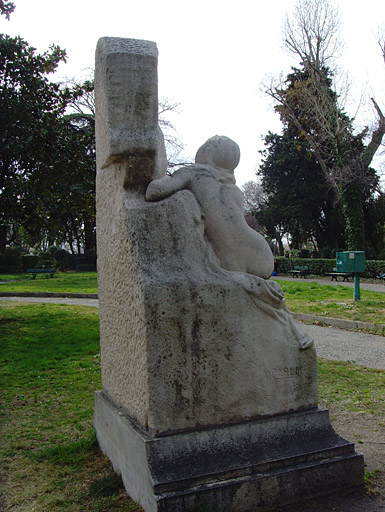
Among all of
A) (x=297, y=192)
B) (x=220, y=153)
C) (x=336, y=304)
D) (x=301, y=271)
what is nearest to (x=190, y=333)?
(x=220, y=153)

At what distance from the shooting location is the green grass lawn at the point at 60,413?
3057 millimetres

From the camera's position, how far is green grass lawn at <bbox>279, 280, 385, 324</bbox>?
10.6 m

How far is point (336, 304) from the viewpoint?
12086 mm

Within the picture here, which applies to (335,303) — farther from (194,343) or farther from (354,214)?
(354,214)

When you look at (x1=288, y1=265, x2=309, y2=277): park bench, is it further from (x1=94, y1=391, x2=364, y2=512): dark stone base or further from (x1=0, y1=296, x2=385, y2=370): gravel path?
(x1=94, y1=391, x2=364, y2=512): dark stone base

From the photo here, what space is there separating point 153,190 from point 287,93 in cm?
2557

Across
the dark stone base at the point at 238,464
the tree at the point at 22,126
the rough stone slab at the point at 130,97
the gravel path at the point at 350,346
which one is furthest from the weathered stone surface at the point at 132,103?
the tree at the point at 22,126

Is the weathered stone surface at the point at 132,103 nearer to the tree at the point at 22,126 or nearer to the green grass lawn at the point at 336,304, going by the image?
the tree at the point at 22,126

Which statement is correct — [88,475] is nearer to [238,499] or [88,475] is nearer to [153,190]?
[238,499]

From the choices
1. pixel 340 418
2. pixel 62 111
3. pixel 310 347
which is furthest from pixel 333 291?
pixel 310 347

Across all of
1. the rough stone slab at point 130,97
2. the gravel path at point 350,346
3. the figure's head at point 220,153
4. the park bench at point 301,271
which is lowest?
the gravel path at point 350,346

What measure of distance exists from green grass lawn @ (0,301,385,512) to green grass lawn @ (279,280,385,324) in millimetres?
4288

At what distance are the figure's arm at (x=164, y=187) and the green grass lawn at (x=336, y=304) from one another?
766 centimetres

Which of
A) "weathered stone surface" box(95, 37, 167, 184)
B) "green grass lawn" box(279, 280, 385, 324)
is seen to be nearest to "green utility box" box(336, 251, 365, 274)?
"green grass lawn" box(279, 280, 385, 324)
